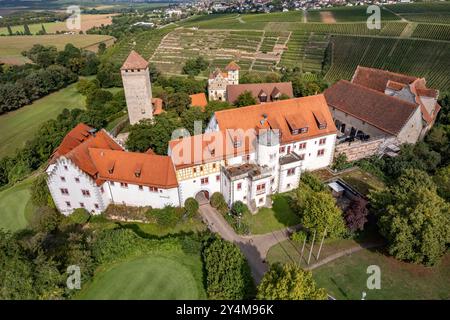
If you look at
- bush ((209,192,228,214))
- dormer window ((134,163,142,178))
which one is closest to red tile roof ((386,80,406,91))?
bush ((209,192,228,214))

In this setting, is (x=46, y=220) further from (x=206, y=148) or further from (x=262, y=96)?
(x=262, y=96)

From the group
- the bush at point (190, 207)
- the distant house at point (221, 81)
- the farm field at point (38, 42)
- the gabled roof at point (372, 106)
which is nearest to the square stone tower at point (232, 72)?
the distant house at point (221, 81)

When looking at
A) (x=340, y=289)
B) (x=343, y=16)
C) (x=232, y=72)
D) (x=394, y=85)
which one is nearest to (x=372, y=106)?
(x=394, y=85)

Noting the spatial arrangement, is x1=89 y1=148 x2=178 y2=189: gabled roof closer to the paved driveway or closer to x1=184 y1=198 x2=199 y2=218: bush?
x1=184 y1=198 x2=199 y2=218: bush

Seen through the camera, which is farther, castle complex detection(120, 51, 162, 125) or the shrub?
castle complex detection(120, 51, 162, 125)
